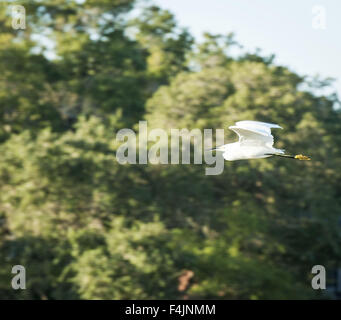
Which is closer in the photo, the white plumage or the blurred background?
the white plumage

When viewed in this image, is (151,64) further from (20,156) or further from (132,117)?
(20,156)

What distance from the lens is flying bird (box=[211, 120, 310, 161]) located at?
7.34 meters

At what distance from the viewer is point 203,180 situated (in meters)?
15.0

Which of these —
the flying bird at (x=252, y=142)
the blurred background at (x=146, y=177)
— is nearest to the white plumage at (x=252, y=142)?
the flying bird at (x=252, y=142)

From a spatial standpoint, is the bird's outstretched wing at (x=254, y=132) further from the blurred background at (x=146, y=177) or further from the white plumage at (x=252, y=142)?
the blurred background at (x=146, y=177)

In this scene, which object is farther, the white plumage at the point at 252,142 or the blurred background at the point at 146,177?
the blurred background at the point at 146,177

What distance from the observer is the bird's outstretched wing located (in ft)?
23.9

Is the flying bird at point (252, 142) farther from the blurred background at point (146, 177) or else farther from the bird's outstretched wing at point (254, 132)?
the blurred background at point (146, 177)

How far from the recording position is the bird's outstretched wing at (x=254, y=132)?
7289 millimetres

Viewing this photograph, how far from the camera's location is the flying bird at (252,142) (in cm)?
734

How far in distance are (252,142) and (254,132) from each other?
27 cm

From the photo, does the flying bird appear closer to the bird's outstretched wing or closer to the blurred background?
the bird's outstretched wing

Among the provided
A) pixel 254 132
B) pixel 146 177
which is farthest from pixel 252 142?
pixel 146 177

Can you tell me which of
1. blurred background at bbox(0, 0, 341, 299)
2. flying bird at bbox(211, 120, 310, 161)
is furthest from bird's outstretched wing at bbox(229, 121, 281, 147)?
blurred background at bbox(0, 0, 341, 299)
